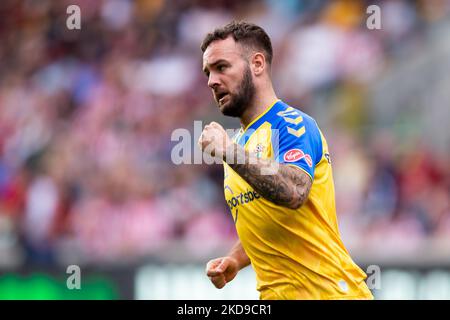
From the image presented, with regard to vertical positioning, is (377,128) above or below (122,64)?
below

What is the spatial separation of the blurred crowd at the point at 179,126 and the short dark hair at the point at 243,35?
182 inches

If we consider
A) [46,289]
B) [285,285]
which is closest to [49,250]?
[46,289]

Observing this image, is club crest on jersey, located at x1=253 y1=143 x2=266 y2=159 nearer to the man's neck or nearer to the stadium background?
the man's neck

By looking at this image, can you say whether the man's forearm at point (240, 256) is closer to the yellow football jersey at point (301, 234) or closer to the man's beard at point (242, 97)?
the yellow football jersey at point (301, 234)

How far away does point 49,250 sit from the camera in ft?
38.9

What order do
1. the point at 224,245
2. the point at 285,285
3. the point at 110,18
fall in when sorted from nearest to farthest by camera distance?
the point at 285,285
the point at 224,245
the point at 110,18

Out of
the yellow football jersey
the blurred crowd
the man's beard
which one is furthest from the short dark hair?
the blurred crowd

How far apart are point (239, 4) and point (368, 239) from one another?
4866 mm

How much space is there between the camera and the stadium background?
33.4 feet

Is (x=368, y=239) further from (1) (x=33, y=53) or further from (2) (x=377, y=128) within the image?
(1) (x=33, y=53)

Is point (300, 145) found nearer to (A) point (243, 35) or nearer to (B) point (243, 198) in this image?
(B) point (243, 198)

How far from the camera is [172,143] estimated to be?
39.9 ft

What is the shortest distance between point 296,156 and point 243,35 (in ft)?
3.12

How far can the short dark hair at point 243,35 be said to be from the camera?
17.5 feet
